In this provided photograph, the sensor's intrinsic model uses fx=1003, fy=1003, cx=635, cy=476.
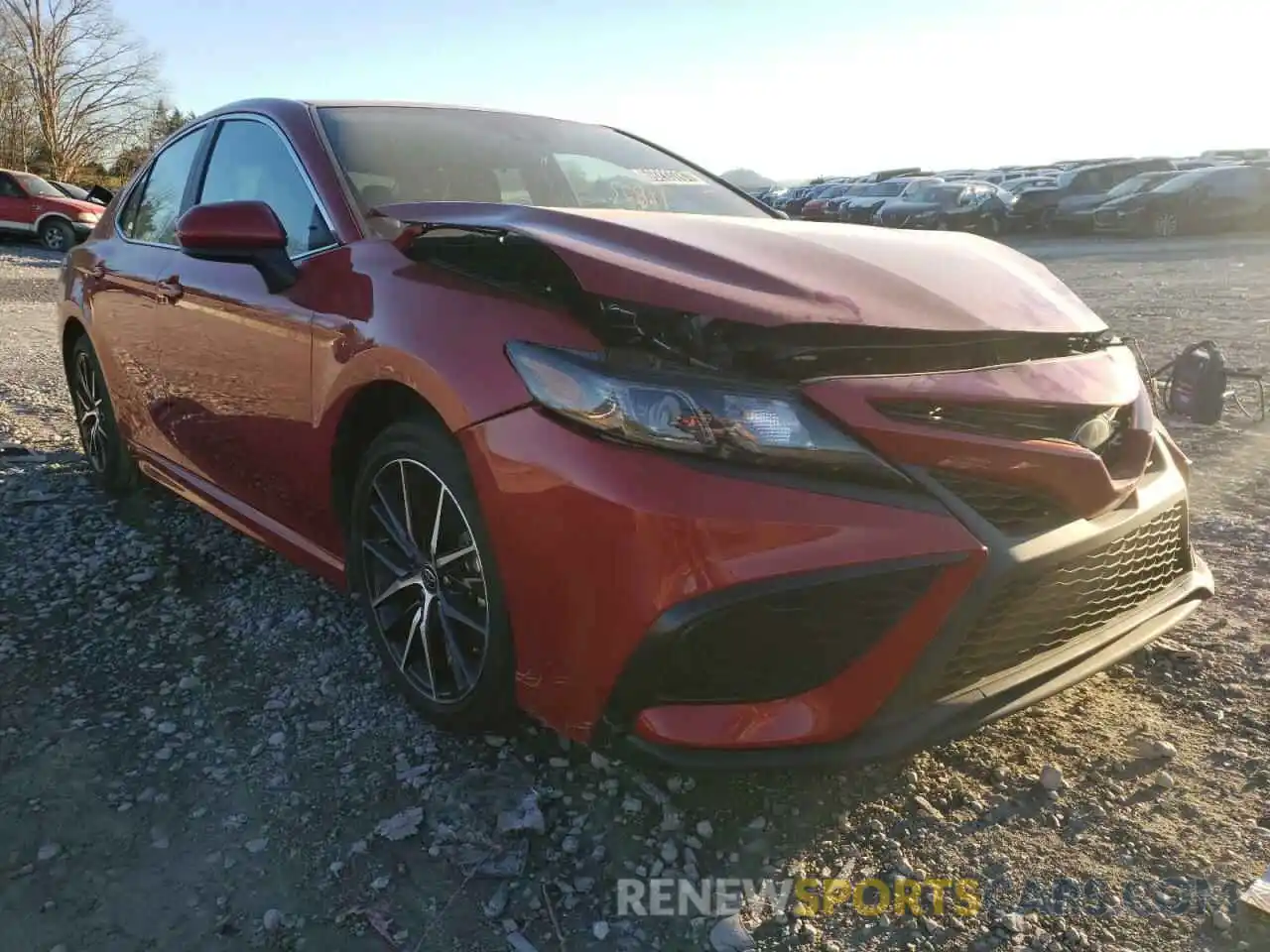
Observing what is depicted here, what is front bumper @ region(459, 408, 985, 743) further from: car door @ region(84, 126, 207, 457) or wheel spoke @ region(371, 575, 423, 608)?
car door @ region(84, 126, 207, 457)

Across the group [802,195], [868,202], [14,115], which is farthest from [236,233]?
[14,115]

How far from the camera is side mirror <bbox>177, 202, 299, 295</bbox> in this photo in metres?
2.58

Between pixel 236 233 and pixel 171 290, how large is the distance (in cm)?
94

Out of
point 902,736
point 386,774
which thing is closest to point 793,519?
point 902,736

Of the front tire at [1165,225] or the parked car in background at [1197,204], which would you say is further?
the front tire at [1165,225]

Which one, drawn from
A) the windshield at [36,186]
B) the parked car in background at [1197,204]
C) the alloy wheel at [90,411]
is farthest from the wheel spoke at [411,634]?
the parked car in background at [1197,204]

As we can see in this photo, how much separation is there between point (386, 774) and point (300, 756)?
9.4 inches

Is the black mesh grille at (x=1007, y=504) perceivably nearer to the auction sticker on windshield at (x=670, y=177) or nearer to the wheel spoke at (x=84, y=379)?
the auction sticker on windshield at (x=670, y=177)

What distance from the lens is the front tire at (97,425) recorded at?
4.18 m

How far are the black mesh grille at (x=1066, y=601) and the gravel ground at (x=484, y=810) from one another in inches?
15.2

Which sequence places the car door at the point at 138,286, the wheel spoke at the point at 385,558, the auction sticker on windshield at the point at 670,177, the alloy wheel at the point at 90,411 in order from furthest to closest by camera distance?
the alloy wheel at the point at 90,411 < the car door at the point at 138,286 < the auction sticker on windshield at the point at 670,177 < the wheel spoke at the point at 385,558

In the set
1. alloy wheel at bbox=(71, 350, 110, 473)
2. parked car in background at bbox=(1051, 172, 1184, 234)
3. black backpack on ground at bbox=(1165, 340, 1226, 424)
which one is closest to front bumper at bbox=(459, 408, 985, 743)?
alloy wheel at bbox=(71, 350, 110, 473)

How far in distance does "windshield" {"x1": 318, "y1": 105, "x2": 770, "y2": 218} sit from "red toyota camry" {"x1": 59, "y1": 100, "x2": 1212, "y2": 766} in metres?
0.07

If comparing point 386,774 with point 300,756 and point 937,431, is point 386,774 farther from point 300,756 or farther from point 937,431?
point 937,431
